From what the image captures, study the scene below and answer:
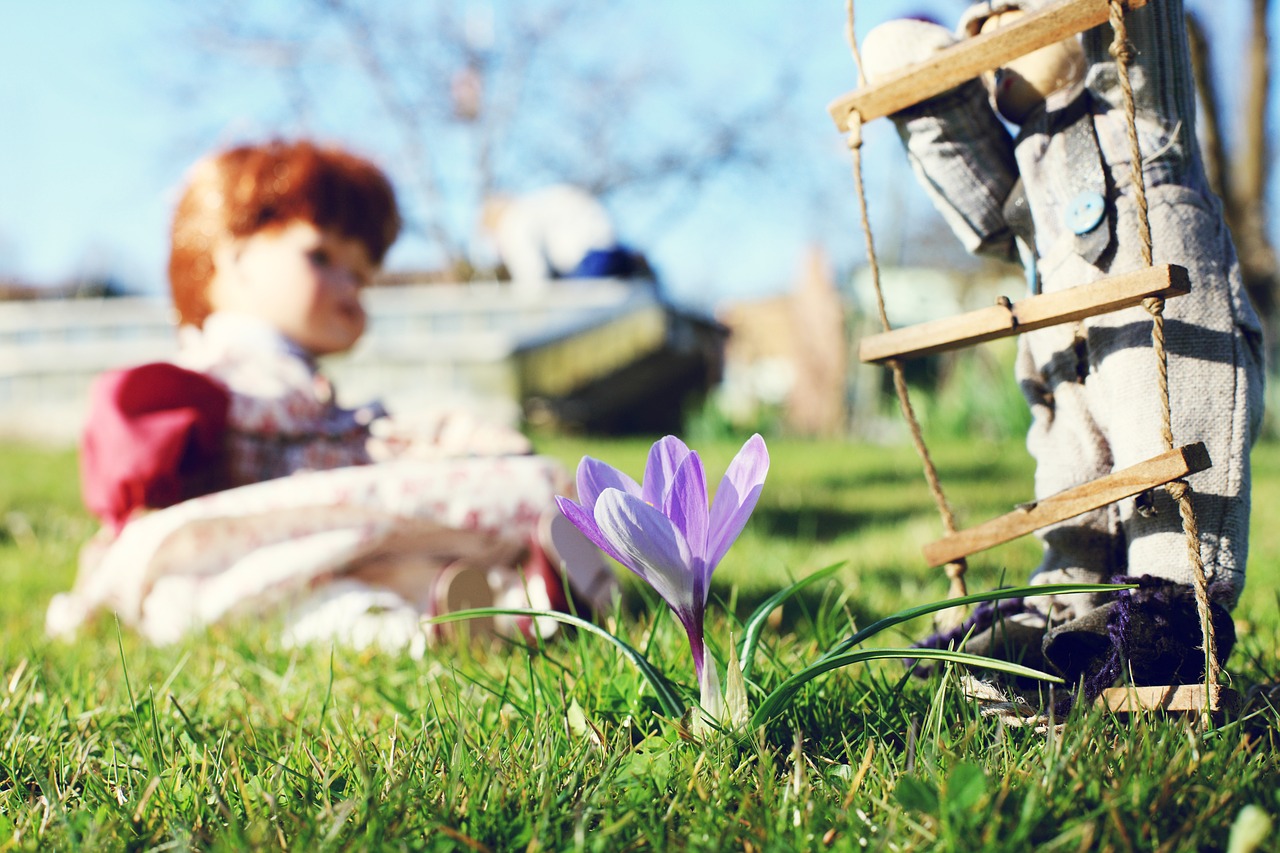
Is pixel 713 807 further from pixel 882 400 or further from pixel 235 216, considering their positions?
pixel 882 400

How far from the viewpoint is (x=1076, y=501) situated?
1.38 metres

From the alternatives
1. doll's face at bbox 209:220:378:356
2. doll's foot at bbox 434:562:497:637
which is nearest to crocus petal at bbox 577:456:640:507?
doll's foot at bbox 434:562:497:637

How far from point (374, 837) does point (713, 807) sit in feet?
1.13

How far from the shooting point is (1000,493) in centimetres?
454

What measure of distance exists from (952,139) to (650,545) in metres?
0.85

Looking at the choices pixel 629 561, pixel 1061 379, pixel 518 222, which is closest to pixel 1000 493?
pixel 1061 379

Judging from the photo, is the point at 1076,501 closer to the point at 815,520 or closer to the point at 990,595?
the point at 990,595

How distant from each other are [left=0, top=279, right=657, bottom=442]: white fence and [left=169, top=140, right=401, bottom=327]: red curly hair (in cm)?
619

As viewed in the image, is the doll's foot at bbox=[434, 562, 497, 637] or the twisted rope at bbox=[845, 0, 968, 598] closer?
the twisted rope at bbox=[845, 0, 968, 598]

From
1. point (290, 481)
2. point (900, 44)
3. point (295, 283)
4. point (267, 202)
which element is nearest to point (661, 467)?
point (900, 44)

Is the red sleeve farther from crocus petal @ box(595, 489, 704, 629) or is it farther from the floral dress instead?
crocus petal @ box(595, 489, 704, 629)

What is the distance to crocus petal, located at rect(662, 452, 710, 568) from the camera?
1167 millimetres

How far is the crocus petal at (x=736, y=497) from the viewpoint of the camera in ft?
3.92

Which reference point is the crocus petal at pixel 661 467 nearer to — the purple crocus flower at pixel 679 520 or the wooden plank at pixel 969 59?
the purple crocus flower at pixel 679 520
